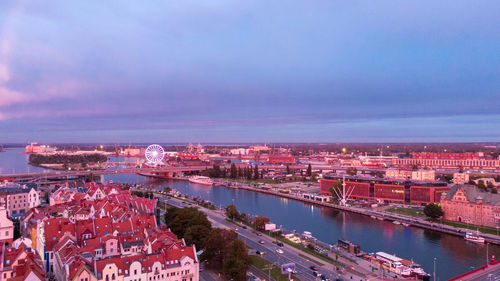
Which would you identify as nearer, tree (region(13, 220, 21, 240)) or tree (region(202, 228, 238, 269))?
tree (region(202, 228, 238, 269))

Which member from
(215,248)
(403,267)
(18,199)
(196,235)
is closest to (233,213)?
(196,235)

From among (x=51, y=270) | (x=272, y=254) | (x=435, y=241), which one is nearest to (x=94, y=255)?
(x=51, y=270)

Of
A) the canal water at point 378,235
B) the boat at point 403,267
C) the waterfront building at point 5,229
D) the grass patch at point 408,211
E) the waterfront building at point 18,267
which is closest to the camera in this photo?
the waterfront building at point 18,267

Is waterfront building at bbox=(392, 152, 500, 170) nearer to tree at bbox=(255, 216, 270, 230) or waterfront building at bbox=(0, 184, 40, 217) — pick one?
tree at bbox=(255, 216, 270, 230)

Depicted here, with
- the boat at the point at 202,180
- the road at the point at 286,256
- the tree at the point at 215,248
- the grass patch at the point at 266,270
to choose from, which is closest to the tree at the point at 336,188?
the road at the point at 286,256

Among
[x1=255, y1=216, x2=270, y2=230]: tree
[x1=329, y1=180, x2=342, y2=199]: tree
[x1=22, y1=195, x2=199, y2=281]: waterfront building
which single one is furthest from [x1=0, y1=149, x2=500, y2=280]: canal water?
[x1=22, y1=195, x2=199, y2=281]: waterfront building

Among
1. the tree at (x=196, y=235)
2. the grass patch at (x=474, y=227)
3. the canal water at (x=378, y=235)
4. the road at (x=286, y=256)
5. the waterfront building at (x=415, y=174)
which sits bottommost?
the canal water at (x=378, y=235)

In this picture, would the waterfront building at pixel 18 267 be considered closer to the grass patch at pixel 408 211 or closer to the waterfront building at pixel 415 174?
the grass patch at pixel 408 211
